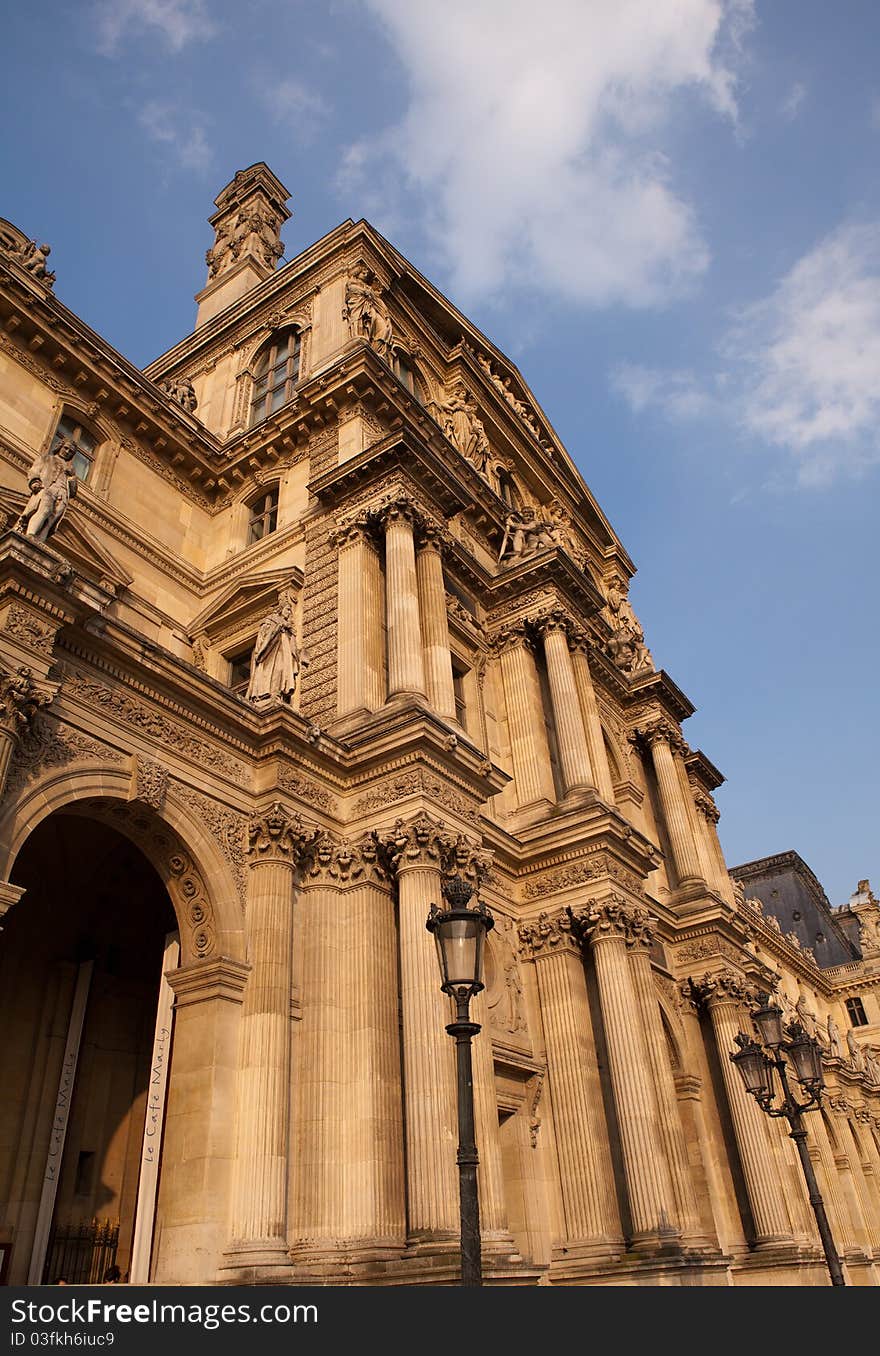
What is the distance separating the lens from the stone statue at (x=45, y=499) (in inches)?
472

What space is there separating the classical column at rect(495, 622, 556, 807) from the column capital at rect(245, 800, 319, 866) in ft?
24.9

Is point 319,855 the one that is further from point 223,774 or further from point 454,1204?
point 454,1204

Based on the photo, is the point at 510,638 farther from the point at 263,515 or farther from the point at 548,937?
the point at 548,937

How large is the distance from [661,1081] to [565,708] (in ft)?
25.7

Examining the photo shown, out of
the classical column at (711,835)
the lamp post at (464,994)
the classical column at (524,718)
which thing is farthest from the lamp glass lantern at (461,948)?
the classical column at (711,835)

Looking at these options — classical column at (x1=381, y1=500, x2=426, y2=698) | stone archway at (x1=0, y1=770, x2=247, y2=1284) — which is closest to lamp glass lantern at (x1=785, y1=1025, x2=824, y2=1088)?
classical column at (x1=381, y1=500, x2=426, y2=698)

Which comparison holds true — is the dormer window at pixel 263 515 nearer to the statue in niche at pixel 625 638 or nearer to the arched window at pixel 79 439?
the arched window at pixel 79 439

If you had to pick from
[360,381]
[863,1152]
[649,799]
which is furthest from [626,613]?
[863,1152]

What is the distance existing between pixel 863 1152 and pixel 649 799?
25.0 metres

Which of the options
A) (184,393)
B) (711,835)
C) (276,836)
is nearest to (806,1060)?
(276,836)

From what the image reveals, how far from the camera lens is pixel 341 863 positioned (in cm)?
1425

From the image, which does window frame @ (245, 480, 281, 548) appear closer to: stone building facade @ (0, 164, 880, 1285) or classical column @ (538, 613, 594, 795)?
stone building facade @ (0, 164, 880, 1285)

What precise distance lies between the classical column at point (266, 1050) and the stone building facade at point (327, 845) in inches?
1.9
